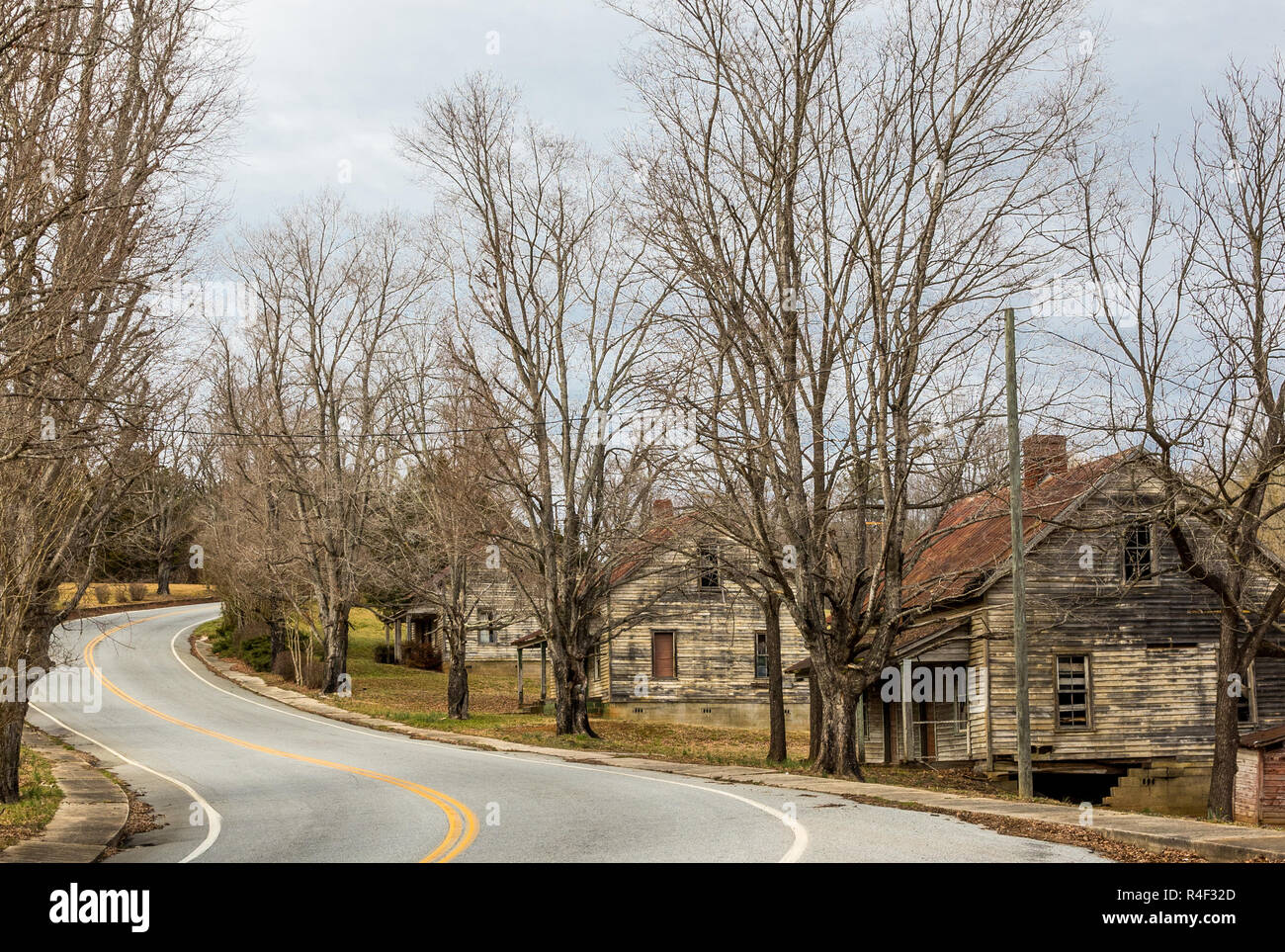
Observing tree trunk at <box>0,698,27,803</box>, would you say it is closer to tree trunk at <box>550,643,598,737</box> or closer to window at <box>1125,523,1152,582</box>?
tree trunk at <box>550,643,598,737</box>

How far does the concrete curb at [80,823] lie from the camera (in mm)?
12086

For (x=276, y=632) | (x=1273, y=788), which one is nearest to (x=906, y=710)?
(x=1273, y=788)

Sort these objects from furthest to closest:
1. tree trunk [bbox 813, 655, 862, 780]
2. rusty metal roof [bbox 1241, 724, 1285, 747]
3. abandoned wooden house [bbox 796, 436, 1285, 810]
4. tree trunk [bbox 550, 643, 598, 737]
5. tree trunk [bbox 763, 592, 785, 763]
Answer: tree trunk [bbox 550, 643, 598, 737] < abandoned wooden house [bbox 796, 436, 1285, 810] < tree trunk [bbox 763, 592, 785, 763] < rusty metal roof [bbox 1241, 724, 1285, 747] < tree trunk [bbox 813, 655, 862, 780]

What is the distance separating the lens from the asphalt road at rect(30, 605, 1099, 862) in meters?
11.2

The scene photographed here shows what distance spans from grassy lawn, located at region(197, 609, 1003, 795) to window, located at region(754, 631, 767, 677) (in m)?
2.34

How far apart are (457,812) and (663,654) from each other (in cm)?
3026

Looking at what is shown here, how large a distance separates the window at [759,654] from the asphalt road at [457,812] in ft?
57.6

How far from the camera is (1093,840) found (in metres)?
11.9

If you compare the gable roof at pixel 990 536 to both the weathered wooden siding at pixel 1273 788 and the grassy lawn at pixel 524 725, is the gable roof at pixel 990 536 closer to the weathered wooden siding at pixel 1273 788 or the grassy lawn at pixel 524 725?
the grassy lawn at pixel 524 725

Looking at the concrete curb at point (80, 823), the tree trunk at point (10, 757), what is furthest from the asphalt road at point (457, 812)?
the tree trunk at point (10, 757)

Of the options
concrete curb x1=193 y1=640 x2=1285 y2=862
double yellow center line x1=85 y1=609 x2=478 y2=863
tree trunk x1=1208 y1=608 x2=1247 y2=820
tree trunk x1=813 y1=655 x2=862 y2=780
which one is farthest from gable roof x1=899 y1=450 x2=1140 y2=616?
double yellow center line x1=85 y1=609 x2=478 y2=863

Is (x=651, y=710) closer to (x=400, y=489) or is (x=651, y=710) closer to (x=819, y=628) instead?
(x=400, y=489)
